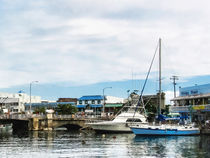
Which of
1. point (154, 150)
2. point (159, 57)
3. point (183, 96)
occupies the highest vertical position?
point (159, 57)

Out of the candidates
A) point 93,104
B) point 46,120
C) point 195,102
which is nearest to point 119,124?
point 195,102

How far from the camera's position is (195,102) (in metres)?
99.4

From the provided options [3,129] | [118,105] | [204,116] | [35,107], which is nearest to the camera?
[204,116]

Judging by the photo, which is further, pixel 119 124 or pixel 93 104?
pixel 93 104

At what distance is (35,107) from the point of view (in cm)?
17912

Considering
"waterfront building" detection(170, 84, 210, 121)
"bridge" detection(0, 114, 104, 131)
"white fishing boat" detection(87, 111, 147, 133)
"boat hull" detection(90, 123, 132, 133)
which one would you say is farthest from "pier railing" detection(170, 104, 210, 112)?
"bridge" detection(0, 114, 104, 131)

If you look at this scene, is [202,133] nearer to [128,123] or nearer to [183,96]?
[128,123]

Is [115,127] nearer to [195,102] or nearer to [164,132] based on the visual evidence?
[164,132]

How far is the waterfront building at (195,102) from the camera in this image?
93188 millimetres

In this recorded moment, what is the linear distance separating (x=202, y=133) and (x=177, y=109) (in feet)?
74.7

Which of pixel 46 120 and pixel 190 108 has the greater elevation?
pixel 190 108

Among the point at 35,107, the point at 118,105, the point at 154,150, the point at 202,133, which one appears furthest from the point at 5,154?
the point at 35,107

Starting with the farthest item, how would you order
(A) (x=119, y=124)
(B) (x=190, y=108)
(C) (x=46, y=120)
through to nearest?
(C) (x=46, y=120) < (A) (x=119, y=124) < (B) (x=190, y=108)

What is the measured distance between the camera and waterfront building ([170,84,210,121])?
9319 cm
